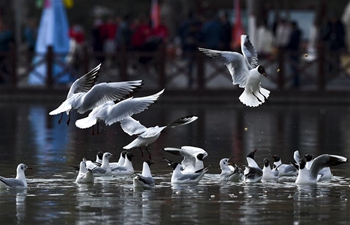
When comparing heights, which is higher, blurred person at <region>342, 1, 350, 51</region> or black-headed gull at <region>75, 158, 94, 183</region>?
blurred person at <region>342, 1, 350, 51</region>

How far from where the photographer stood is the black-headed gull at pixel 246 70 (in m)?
17.4

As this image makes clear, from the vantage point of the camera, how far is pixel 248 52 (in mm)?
17844

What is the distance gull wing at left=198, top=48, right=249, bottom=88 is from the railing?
1336 centimetres

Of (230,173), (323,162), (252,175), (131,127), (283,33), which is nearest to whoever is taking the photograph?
(323,162)

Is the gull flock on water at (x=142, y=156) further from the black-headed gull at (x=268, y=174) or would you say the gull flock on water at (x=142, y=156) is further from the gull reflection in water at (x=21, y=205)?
the gull reflection in water at (x=21, y=205)

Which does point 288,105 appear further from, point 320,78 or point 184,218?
point 184,218

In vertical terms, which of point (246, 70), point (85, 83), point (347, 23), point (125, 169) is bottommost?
point (125, 169)

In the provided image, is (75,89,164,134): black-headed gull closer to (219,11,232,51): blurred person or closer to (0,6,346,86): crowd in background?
(0,6,346,86): crowd in background

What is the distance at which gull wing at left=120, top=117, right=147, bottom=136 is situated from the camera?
15659mm

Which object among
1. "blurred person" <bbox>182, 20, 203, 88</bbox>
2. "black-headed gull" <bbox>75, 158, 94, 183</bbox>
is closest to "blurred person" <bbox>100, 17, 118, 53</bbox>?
"blurred person" <bbox>182, 20, 203, 88</bbox>

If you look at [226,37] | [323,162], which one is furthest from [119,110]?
[226,37]

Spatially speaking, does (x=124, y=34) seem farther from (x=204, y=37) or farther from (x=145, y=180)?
(x=145, y=180)

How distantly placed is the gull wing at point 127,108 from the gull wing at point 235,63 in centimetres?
185

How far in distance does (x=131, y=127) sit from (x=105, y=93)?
662 millimetres
